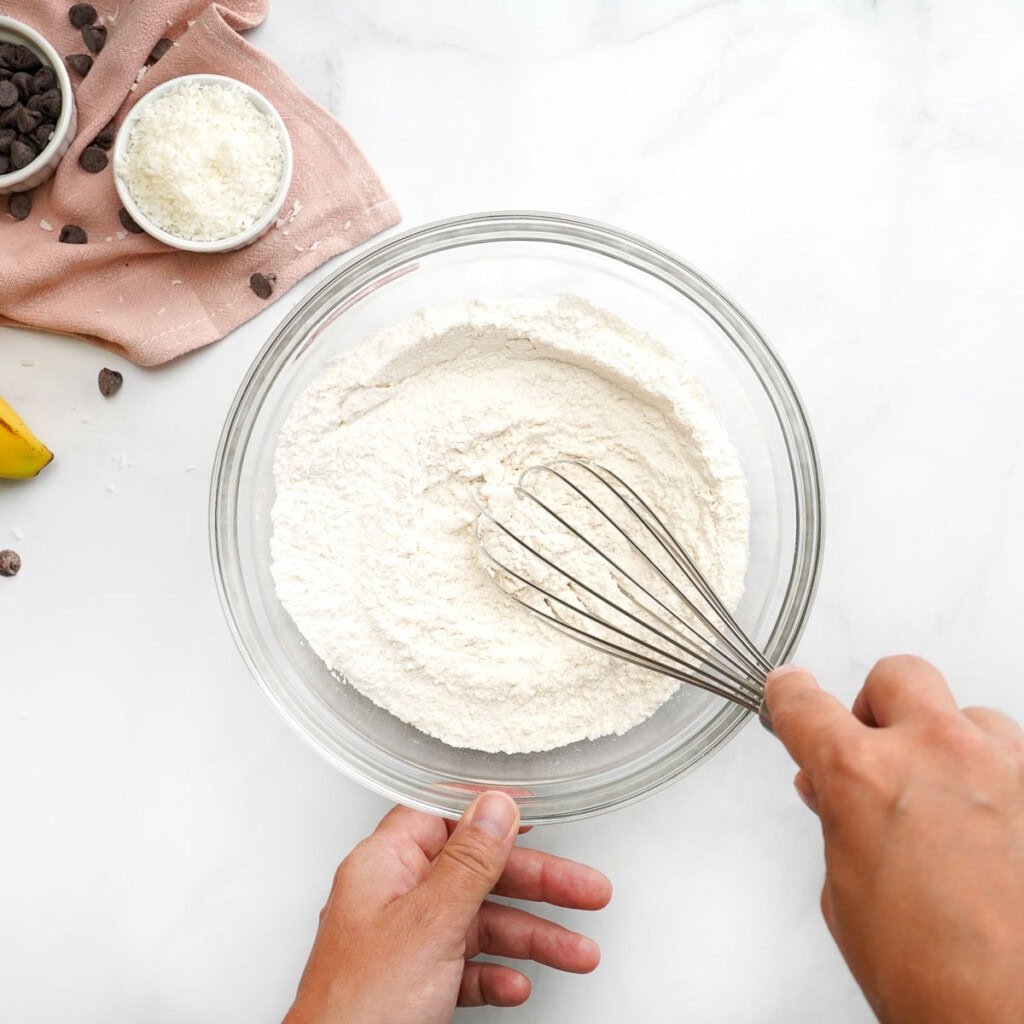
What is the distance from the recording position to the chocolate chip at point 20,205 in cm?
134

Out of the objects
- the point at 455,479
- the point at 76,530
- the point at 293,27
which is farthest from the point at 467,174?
the point at 76,530

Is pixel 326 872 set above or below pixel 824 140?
below

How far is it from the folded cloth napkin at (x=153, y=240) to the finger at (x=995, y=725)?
40.9 inches

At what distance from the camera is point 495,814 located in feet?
3.52

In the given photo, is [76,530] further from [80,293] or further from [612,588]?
[612,588]

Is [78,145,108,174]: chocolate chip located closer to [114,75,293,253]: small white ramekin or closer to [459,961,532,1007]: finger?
[114,75,293,253]: small white ramekin

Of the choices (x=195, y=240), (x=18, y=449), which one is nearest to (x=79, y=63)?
(x=195, y=240)

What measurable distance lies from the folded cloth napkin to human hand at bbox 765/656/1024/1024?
1.00 metres

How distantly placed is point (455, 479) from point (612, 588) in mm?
272

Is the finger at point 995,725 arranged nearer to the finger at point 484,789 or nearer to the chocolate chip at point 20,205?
the finger at point 484,789

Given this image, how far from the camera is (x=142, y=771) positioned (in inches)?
52.4

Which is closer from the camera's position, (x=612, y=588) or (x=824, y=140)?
(x=612, y=588)

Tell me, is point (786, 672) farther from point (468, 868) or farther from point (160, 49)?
point (160, 49)

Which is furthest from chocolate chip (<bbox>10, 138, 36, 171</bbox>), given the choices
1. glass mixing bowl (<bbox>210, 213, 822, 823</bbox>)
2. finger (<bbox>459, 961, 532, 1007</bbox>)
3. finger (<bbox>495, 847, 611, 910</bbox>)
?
finger (<bbox>459, 961, 532, 1007</bbox>)
